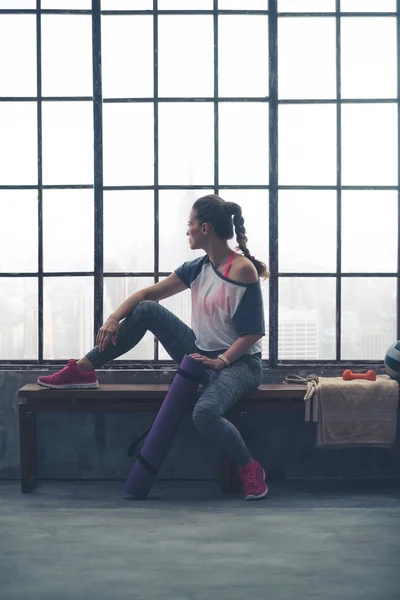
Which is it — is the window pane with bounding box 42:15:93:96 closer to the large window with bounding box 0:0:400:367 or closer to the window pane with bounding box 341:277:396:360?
the large window with bounding box 0:0:400:367

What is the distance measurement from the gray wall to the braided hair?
2.43ft

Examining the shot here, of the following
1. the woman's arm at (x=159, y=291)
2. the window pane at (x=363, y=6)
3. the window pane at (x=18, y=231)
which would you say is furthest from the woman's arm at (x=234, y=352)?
the window pane at (x=363, y=6)

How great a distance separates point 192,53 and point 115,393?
1964 millimetres

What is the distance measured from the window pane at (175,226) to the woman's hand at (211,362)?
848 mm

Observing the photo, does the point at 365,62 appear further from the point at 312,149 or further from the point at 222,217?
the point at 222,217

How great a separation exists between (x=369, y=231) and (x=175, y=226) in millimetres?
1096

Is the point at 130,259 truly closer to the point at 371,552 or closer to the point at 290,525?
the point at 290,525

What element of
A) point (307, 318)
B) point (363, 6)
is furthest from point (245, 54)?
point (307, 318)

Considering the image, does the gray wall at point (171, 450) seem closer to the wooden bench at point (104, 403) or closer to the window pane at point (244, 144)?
the wooden bench at point (104, 403)

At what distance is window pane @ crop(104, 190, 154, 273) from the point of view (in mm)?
4727

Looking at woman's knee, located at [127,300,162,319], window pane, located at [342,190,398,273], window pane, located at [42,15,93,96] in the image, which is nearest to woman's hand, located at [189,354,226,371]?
woman's knee, located at [127,300,162,319]

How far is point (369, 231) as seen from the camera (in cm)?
475

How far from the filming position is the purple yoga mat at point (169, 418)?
4.04 meters

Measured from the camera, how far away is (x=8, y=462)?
465 centimetres
